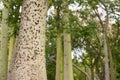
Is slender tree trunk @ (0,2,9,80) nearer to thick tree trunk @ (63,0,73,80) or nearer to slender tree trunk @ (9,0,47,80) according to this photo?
thick tree trunk @ (63,0,73,80)

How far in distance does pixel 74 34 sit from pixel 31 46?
3.67 m

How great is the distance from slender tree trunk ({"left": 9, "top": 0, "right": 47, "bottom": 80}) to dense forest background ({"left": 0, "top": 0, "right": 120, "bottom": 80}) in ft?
8.27

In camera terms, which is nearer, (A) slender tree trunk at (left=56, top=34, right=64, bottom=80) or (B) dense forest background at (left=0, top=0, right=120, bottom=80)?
(B) dense forest background at (left=0, top=0, right=120, bottom=80)

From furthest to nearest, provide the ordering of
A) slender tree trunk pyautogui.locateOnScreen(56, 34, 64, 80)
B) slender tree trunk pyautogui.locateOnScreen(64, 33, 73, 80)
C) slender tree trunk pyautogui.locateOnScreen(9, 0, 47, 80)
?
slender tree trunk pyautogui.locateOnScreen(56, 34, 64, 80), slender tree trunk pyautogui.locateOnScreen(64, 33, 73, 80), slender tree trunk pyautogui.locateOnScreen(9, 0, 47, 80)

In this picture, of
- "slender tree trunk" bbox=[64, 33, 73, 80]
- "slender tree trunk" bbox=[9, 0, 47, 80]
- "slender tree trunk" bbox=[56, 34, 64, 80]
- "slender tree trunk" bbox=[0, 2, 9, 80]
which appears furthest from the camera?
"slender tree trunk" bbox=[56, 34, 64, 80]

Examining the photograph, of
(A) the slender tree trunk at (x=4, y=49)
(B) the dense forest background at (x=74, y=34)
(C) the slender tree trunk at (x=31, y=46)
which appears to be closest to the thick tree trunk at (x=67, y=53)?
(B) the dense forest background at (x=74, y=34)

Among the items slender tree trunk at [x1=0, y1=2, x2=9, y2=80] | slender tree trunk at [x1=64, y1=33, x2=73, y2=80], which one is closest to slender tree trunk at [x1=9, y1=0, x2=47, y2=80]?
slender tree trunk at [x1=0, y1=2, x2=9, y2=80]

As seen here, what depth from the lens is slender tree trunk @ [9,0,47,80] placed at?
186 inches

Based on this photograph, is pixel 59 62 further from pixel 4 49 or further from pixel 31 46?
pixel 31 46

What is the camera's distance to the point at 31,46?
4820 millimetres

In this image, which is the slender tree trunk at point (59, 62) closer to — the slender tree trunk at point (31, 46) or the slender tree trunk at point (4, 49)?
the slender tree trunk at point (4, 49)

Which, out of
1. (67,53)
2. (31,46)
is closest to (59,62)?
(67,53)

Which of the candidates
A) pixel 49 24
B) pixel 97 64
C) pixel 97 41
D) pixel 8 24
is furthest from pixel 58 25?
pixel 97 64

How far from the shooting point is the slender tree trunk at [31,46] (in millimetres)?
4727
